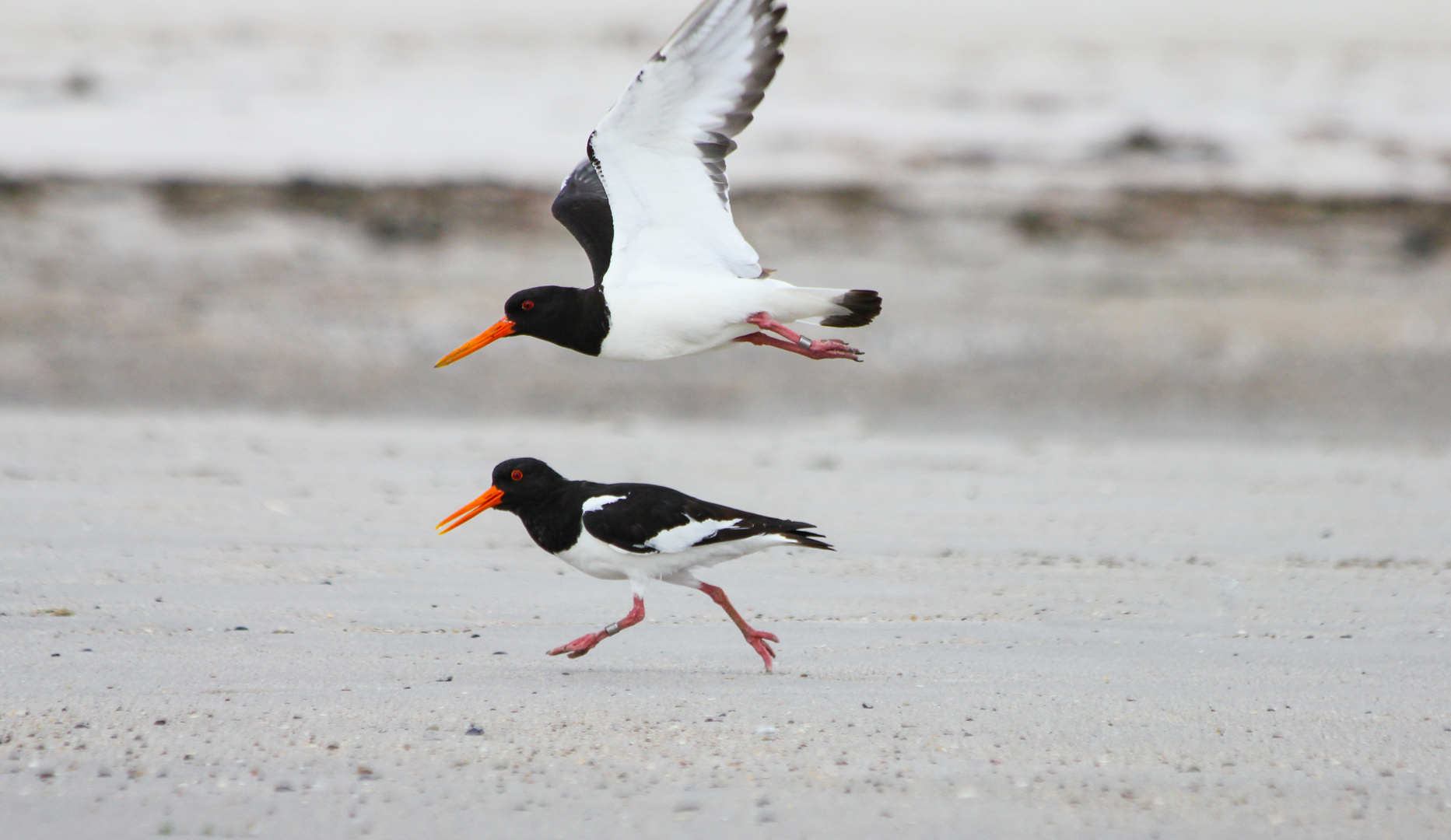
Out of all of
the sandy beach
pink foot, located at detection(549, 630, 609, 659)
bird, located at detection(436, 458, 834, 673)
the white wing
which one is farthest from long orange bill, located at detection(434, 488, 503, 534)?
the white wing

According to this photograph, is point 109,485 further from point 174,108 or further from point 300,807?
point 174,108

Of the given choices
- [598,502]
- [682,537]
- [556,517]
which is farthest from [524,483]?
[682,537]

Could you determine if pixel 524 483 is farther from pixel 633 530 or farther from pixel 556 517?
pixel 633 530

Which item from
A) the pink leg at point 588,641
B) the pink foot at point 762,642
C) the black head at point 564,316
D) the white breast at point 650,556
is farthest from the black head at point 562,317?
the pink foot at point 762,642

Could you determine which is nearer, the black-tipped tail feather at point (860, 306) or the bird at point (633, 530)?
the bird at point (633, 530)

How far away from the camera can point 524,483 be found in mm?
5613

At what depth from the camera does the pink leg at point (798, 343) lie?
18.1 feet

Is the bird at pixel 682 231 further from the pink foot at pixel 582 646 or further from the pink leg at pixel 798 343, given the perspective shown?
the pink foot at pixel 582 646

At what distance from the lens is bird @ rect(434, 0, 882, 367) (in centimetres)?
532

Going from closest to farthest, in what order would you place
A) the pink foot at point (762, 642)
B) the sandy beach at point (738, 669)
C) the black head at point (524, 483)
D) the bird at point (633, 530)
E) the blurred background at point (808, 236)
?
the sandy beach at point (738, 669), the pink foot at point (762, 642), the bird at point (633, 530), the black head at point (524, 483), the blurred background at point (808, 236)

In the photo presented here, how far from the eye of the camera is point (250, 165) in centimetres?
1978

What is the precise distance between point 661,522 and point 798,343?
806mm

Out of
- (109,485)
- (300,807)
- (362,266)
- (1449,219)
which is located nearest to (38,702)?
(300,807)

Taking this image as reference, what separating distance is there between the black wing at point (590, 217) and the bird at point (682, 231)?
304 millimetres
